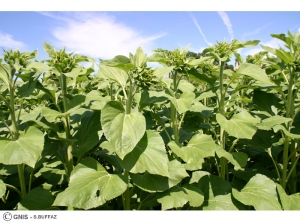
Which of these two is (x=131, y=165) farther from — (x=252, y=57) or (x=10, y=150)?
(x=252, y=57)

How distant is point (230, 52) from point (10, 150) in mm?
2348

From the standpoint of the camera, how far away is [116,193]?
2.14 metres

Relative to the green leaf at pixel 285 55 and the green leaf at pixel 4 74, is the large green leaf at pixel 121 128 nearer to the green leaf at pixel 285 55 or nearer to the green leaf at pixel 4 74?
the green leaf at pixel 4 74

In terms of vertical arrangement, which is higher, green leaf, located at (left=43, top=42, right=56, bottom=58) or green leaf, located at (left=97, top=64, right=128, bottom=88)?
green leaf, located at (left=43, top=42, right=56, bottom=58)

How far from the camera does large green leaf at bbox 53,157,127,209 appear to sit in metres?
2.11

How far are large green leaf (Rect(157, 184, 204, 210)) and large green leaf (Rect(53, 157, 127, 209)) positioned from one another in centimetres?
39

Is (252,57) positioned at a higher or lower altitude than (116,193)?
higher

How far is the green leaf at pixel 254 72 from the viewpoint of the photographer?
263 cm

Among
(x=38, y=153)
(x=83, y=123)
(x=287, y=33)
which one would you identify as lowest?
(x=38, y=153)

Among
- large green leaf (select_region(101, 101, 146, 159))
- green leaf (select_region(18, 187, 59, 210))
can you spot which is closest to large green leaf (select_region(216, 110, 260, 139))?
large green leaf (select_region(101, 101, 146, 159))

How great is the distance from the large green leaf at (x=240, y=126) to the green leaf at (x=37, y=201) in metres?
1.85

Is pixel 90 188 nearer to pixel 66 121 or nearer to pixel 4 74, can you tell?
pixel 66 121

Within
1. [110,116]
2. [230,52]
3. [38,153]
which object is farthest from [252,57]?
[38,153]

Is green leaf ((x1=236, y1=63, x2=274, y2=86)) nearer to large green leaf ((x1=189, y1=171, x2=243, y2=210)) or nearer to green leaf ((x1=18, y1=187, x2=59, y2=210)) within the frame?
large green leaf ((x1=189, y1=171, x2=243, y2=210))
